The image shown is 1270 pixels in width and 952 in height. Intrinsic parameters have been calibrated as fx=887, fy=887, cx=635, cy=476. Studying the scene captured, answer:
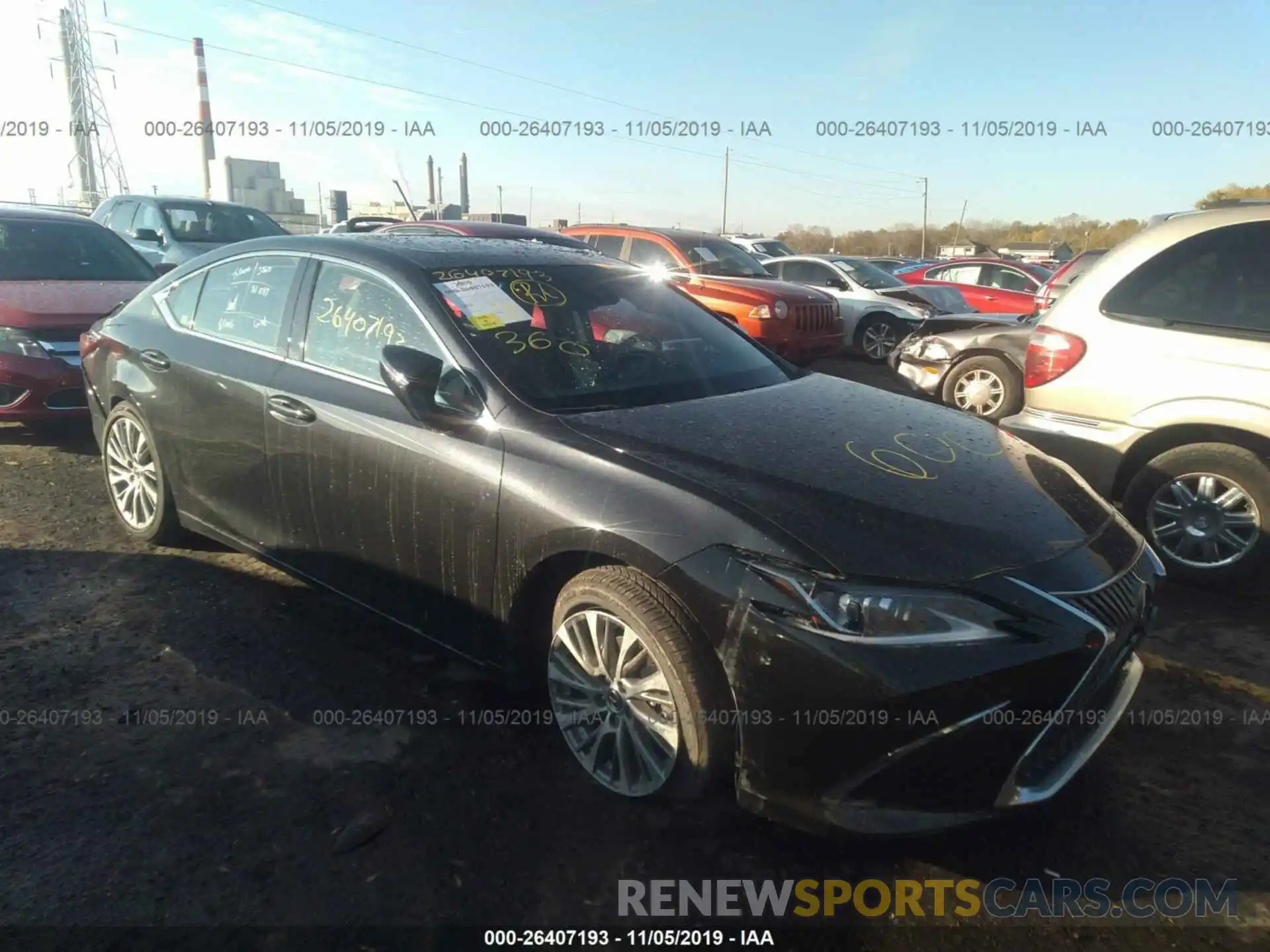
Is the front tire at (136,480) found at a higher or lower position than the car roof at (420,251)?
lower

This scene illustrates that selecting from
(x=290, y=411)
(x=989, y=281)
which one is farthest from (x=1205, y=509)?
(x=989, y=281)

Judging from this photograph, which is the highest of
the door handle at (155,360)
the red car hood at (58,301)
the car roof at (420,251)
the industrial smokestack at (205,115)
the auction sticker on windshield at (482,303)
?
the industrial smokestack at (205,115)

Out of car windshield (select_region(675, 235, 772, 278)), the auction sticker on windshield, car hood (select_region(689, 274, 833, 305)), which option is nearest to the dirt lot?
the auction sticker on windshield

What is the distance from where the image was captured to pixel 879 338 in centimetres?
1291

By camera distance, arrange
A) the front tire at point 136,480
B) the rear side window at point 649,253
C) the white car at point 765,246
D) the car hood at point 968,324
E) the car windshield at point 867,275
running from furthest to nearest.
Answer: the white car at point 765,246, the car windshield at point 867,275, the rear side window at point 649,253, the car hood at point 968,324, the front tire at point 136,480

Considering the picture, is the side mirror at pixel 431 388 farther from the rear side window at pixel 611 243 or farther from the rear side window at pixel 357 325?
the rear side window at pixel 611 243

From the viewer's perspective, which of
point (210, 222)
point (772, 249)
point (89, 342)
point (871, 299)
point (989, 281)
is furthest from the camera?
point (772, 249)

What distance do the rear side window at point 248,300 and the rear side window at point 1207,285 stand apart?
12.9 feet

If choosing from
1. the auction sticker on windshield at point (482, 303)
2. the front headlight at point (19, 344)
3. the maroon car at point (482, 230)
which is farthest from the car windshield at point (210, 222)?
the auction sticker on windshield at point (482, 303)

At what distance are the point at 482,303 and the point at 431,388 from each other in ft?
1.61

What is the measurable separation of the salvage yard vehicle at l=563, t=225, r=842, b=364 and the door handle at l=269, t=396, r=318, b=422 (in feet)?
23.0

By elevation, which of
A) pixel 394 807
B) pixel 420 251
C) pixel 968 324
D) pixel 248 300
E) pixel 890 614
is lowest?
pixel 394 807

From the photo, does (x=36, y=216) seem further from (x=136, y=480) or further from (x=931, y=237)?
(x=931, y=237)

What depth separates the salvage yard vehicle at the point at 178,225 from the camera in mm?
11242
